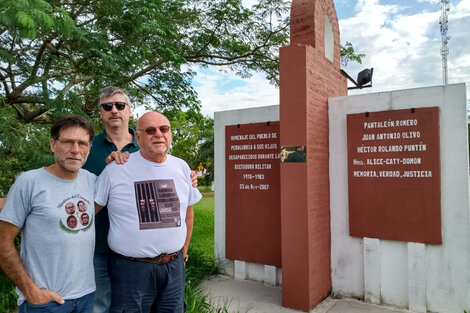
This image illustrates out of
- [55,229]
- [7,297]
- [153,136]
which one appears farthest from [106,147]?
[7,297]

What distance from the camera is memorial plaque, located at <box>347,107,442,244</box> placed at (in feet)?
13.2

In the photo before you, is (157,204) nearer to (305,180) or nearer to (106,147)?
(106,147)

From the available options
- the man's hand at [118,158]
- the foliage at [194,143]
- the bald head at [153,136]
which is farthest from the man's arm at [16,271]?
the foliage at [194,143]

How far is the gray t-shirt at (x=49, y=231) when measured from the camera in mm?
1969

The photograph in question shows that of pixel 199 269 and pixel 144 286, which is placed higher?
pixel 144 286

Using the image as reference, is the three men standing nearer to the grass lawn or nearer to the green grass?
the green grass

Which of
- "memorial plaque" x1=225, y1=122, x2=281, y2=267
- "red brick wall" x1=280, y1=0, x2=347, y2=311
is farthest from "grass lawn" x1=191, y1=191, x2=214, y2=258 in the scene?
"red brick wall" x1=280, y1=0, x2=347, y2=311

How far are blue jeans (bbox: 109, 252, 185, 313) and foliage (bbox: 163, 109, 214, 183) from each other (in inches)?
868

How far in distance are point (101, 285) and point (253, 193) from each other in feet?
9.74

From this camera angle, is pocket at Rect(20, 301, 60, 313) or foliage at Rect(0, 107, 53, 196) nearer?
pocket at Rect(20, 301, 60, 313)

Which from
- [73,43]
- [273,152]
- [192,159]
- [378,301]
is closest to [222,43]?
[73,43]

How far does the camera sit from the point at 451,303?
3.91 metres

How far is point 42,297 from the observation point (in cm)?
192

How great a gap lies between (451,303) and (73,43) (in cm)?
670
